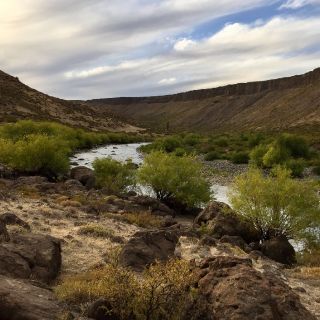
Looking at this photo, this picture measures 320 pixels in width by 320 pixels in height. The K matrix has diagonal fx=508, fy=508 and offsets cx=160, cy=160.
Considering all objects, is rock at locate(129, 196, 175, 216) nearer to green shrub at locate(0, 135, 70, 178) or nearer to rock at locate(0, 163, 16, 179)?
rock at locate(0, 163, 16, 179)

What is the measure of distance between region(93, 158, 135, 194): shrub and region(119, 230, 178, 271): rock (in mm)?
18220

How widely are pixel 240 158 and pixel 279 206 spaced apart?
116 ft

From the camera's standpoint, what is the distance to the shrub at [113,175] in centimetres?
3372

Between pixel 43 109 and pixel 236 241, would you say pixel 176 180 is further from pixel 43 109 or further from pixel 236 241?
pixel 43 109

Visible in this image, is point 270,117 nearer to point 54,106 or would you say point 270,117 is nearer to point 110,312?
point 54,106

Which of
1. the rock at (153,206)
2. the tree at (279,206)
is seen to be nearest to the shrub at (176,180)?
the rock at (153,206)

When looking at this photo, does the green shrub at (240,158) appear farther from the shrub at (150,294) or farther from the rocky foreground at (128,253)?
the shrub at (150,294)

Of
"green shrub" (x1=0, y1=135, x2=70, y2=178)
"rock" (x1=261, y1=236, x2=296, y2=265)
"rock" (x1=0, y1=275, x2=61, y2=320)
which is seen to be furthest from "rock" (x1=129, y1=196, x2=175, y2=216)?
"rock" (x1=0, y1=275, x2=61, y2=320)

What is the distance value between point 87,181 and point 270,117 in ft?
435

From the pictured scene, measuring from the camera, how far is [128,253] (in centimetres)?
1307

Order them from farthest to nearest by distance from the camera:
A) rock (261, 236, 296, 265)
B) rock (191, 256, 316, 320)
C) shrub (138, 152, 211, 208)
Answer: shrub (138, 152, 211, 208)
rock (261, 236, 296, 265)
rock (191, 256, 316, 320)

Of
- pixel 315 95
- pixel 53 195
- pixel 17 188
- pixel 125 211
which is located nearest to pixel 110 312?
pixel 125 211

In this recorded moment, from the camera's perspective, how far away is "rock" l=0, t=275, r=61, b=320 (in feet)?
25.2

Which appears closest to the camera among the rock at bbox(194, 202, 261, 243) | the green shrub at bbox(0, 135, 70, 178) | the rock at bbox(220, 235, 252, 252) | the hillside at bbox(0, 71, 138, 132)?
the rock at bbox(220, 235, 252, 252)
